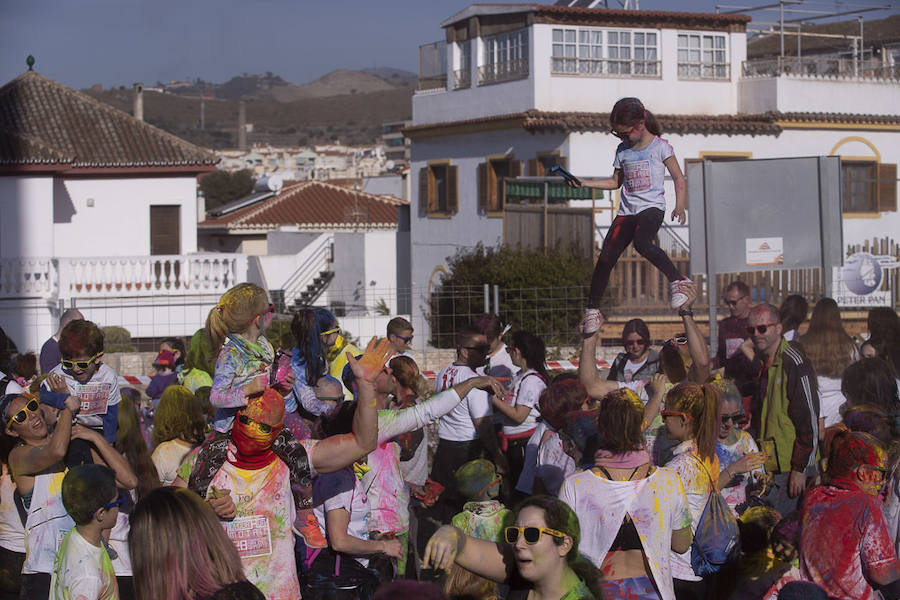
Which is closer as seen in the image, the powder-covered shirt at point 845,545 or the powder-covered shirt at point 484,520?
the powder-covered shirt at point 845,545

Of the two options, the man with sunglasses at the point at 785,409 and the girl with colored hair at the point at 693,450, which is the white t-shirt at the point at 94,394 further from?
the man with sunglasses at the point at 785,409

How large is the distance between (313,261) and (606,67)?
13625 millimetres

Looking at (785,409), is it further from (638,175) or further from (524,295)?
(524,295)

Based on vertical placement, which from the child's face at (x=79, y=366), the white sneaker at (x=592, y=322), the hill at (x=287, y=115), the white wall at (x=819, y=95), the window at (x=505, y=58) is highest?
the hill at (x=287, y=115)

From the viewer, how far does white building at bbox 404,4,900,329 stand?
26.7 m

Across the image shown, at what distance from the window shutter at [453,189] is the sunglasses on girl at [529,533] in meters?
26.4

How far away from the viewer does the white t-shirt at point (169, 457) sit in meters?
6.41

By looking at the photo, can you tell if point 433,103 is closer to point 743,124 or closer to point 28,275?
point 743,124

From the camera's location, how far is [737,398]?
6.51 meters

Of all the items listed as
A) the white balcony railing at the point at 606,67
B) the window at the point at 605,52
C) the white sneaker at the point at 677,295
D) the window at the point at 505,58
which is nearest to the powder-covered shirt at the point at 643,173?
the white sneaker at the point at 677,295

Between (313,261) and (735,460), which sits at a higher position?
(313,261)

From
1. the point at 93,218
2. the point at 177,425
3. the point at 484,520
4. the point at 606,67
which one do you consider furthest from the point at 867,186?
the point at 484,520

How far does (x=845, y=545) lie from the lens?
15.8ft

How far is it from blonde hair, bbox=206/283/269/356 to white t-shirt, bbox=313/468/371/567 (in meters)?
0.78
